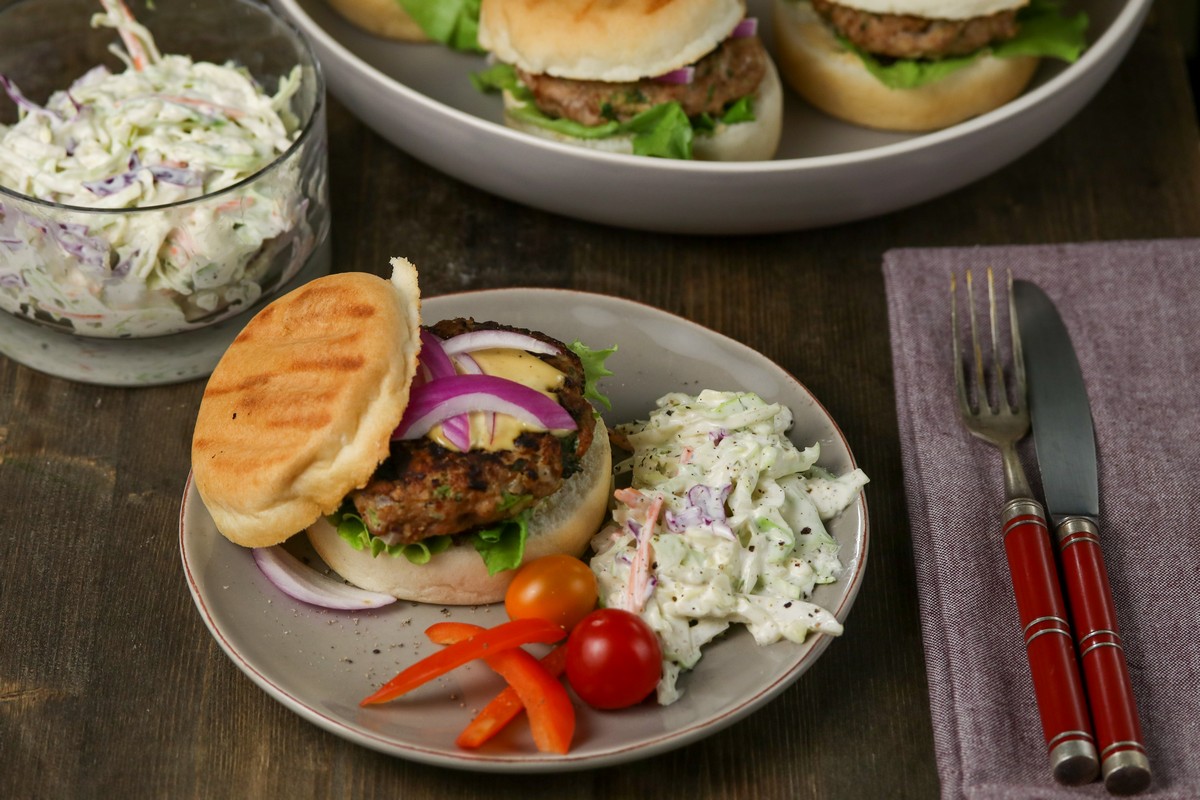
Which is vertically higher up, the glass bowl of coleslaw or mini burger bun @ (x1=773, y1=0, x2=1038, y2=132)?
mini burger bun @ (x1=773, y1=0, x2=1038, y2=132)

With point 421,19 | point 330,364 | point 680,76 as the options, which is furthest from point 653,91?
point 330,364

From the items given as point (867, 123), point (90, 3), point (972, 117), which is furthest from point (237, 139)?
point (972, 117)

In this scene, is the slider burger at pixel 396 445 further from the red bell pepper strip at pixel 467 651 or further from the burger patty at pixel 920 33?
the burger patty at pixel 920 33

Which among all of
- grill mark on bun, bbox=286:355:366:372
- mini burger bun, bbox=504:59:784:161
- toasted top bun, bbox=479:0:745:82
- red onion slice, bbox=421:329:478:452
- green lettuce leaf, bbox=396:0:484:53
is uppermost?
toasted top bun, bbox=479:0:745:82

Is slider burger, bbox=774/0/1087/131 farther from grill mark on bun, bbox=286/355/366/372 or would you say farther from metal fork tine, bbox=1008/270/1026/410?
grill mark on bun, bbox=286/355/366/372

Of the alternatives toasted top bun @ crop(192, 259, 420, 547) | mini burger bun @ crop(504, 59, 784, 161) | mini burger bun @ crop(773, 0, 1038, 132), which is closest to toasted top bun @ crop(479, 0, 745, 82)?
mini burger bun @ crop(504, 59, 784, 161)

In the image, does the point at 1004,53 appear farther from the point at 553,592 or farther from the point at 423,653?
the point at 423,653
